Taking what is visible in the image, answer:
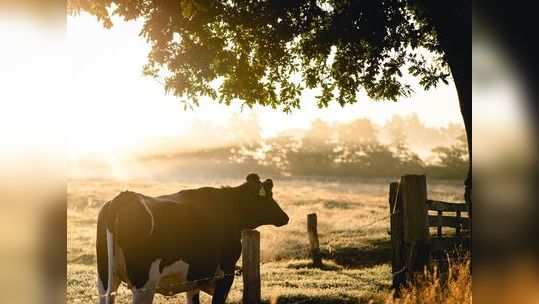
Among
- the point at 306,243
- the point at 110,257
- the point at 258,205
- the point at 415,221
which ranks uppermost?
the point at 258,205

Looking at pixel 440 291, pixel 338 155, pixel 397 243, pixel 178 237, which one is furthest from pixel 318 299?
pixel 338 155

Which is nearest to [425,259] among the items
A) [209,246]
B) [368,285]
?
[368,285]

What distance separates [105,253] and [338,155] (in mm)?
5359

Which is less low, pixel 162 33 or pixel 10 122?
pixel 162 33

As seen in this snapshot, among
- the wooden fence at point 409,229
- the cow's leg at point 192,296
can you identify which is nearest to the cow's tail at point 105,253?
the cow's leg at point 192,296

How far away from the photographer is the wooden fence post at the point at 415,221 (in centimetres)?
552

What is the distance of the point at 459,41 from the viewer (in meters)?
7.05

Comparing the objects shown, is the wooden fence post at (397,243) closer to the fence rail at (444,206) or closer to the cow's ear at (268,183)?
the fence rail at (444,206)

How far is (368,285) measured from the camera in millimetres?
6508

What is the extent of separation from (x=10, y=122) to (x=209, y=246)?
291 centimetres

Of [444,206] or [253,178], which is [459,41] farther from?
[253,178]

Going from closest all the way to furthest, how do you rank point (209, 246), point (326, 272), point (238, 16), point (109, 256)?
point (109, 256) → point (209, 246) → point (238, 16) → point (326, 272)

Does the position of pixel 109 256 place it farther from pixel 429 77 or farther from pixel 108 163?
pixel 429 77

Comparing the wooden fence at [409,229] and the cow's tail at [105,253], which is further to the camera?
the wooden fence at [409,229]
